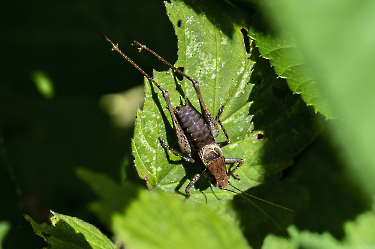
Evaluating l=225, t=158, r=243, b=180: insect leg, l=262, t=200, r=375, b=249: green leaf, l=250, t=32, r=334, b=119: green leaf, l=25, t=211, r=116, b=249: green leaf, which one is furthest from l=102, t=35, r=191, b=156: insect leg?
l=262, t=200, r=375, b=249: green leaf

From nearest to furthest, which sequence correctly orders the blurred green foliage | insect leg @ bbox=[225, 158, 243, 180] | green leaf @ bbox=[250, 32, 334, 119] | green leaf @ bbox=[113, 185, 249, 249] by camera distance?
green leaf @ bbox=[113, 185, 249, 249] → green leaf @ bbox=[250, 32, 334, 119] → the blurred green foliage → insect leg @ bbox=[225, 158, 243, 180]

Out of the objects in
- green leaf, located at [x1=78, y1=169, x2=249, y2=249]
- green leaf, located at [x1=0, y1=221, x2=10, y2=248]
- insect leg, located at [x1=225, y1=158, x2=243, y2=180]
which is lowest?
green leaf, located at [x1=0, y1=221, x2=10, y2=248]

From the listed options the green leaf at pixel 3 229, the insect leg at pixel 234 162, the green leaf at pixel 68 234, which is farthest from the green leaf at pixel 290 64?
the green leaf at pixel 3 229

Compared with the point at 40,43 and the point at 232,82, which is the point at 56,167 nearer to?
the point at 40,43

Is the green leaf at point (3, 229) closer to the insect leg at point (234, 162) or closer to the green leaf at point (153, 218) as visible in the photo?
the green leaf at point (153, 218)

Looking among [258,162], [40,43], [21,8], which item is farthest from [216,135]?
[21,8]

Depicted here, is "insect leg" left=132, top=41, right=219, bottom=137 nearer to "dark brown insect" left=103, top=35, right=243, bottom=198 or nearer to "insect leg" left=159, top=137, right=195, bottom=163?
"dark brown insect" left=103, top=35, right=243, bottom=198
